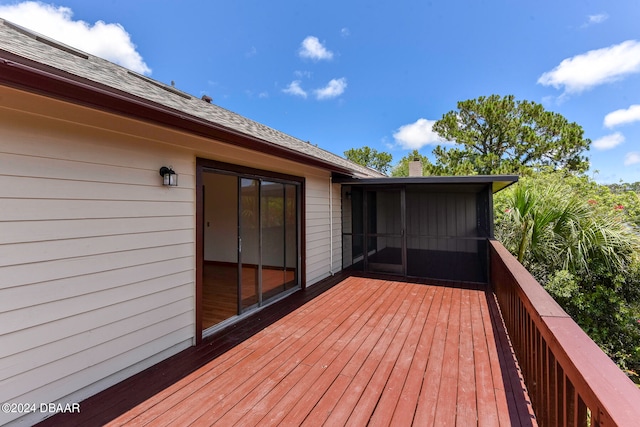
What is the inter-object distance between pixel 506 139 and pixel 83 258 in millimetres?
18947

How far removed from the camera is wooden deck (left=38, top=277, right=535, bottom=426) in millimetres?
2182

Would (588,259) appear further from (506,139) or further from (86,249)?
(506,139)

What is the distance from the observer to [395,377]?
2.69 m

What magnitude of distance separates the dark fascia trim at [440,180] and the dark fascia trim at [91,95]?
12.5 ft

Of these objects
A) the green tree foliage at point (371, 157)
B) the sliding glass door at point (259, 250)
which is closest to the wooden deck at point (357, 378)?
the sliding glass door at point (259, 250)

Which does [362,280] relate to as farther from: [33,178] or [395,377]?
[33,178]

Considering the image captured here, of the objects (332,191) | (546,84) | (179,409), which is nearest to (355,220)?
(332,191)

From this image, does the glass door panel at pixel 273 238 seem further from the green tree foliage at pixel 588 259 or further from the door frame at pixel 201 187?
the green tree foliage at pixel 588 259

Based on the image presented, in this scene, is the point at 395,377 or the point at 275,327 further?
the point at 275,327

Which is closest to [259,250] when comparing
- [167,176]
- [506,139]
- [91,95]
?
[167,176]

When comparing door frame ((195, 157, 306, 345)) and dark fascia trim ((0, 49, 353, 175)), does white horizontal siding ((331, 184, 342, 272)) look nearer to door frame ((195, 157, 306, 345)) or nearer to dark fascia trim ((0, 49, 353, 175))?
door frame ((195, 157, 306, 345))

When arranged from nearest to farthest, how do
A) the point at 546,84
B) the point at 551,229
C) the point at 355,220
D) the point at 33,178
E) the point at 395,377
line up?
the point at 33,178, the point at 395,377, the point at 551,229, the point at 355,220, the point at 546,84

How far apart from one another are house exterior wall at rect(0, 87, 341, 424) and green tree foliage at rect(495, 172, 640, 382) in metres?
5.54

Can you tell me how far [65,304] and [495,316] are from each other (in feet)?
Answer: 16.0
